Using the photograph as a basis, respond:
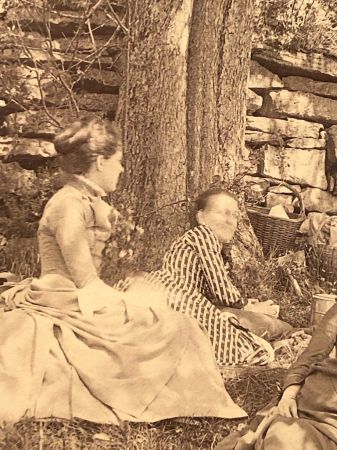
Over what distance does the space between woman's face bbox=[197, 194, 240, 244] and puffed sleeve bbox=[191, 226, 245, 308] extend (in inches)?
0.9

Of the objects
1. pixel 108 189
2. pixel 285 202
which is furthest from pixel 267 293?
pixel 108 189

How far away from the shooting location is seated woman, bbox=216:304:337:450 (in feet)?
7.20

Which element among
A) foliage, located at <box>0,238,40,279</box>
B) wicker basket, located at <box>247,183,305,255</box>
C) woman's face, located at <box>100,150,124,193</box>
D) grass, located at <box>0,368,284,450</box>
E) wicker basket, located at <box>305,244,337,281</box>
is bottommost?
grass, located at <box>0,368,284,450</box>

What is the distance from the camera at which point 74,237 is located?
274cm

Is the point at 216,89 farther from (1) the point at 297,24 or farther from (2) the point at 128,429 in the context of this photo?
(2) the point at 128,429

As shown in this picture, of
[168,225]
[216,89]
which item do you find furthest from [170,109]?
[168,225]

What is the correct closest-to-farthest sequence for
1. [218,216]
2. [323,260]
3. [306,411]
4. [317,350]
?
[306,411]
[317,350]
[218,216]
[323,260]

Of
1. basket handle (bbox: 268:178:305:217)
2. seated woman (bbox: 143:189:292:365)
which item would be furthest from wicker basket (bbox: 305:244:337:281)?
seated woman (bbox: 143:189:292:365)

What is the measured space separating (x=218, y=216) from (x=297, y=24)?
124cm

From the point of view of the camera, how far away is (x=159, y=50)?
313cm

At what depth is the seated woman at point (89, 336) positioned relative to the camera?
2.63 m

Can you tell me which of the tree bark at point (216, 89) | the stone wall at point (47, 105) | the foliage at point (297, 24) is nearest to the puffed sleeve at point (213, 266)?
the tree bark at point (216, 89)

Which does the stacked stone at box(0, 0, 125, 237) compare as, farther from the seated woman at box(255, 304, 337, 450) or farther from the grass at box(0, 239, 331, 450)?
the seated woman at box(255, 304, 337, 450)

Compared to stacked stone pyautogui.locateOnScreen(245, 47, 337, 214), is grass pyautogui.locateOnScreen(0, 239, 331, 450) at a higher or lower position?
lower
